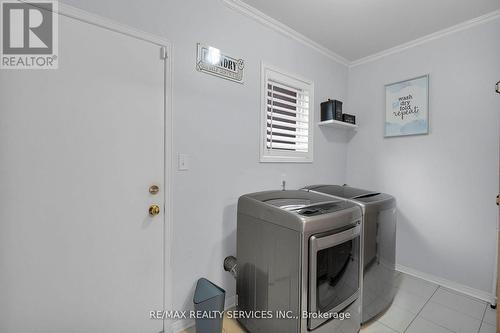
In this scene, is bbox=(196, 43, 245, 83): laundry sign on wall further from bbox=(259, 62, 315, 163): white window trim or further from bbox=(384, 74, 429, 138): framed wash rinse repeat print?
bbox=(384, 74, 429, 138): framed wash rinse repeat print

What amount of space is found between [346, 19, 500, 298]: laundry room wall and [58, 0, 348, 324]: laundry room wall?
148 centimetres

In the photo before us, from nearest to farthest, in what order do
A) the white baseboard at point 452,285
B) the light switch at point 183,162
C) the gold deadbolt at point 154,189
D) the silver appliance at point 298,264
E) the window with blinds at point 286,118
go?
the silver appliance at point 298,264, the gold deadbolt at point 154,189, the light switch at point 183,162, the white baseboard at point 452,285, the window with blinds at point 286,118

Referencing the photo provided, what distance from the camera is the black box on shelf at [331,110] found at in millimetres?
2586

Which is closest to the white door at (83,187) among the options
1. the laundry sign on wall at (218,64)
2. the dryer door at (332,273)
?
the laundry sign on wall at (218,64)

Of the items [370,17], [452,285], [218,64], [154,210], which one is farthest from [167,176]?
[452,285]

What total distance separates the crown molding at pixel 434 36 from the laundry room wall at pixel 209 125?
4.26 ft

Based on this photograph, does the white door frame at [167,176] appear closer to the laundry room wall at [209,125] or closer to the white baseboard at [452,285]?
the laundry room wall at [209,125]

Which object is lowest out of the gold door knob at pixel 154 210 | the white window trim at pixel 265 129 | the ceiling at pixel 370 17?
the gold door knob at pixel 154 210

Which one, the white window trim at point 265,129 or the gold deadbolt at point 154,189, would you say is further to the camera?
the white window trim at point 265,129

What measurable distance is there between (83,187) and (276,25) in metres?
2.13

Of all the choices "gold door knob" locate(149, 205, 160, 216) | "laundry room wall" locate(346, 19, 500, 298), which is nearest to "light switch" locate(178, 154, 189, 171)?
"gold door knob" locate(149, 205, 160, 216)

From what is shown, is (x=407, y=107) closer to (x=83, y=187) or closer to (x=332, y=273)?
(x=332, y=273)

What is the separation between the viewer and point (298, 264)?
4.18 feet

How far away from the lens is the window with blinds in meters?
2.19
